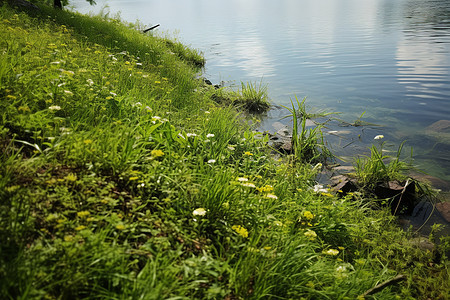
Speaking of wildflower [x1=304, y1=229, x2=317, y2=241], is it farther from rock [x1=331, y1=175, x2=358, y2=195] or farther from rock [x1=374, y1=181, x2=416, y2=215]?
rock [x1=374, y1=181, x2=416, y2=215]

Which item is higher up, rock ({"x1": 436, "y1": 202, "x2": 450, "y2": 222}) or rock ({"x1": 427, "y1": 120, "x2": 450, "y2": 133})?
rock ({"x1": 427, "y1": 120, "x2": 450, "y2": 133})

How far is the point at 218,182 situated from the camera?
11.2ft

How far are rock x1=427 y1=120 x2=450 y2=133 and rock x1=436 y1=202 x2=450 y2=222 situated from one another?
3663 millimetres

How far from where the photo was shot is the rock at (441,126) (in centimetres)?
842

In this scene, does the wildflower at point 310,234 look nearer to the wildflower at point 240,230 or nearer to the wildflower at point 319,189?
the wildflower at point 240,230

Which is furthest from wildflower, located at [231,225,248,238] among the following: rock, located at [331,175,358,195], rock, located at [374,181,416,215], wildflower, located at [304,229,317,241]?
rock, located at [374,181,416,215]

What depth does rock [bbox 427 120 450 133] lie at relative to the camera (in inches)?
332

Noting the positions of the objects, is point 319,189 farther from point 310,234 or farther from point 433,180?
point 433,180

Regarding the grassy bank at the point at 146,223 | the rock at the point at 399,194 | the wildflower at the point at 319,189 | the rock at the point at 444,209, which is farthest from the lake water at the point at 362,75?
the grassy bank at the point at 146,223

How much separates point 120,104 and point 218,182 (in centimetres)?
227

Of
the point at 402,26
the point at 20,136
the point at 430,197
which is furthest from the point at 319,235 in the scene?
the point at 402,26

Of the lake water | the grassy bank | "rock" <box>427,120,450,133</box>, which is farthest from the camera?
"rock" <box>427,120,450,133</box>

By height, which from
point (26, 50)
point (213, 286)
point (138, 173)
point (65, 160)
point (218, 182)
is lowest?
point (213, 286)

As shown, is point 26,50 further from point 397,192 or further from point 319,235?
point 397,192
